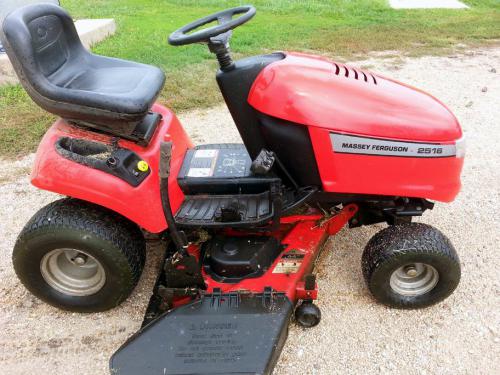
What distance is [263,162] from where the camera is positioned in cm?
208

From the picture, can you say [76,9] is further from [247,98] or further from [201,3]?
[247,98]

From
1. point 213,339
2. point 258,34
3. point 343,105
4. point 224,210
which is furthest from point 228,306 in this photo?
point 258,34

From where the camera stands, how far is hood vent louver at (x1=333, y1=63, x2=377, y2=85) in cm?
217

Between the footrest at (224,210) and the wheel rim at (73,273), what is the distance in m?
0.50

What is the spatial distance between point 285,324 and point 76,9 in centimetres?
876

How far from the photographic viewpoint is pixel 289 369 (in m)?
2.09

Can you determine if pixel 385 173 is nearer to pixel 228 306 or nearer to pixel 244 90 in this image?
pixel 244 90

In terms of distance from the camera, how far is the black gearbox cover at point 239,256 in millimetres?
2211

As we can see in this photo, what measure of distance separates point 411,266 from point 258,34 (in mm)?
5494

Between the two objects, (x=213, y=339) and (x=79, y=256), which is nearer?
(x=213, y=339)

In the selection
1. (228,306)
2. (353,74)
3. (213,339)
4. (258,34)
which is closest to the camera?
(213,339)

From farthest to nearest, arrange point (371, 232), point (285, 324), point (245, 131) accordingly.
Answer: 1. point (371, 232)
2. point (245, 131)
3. point (285, 324)

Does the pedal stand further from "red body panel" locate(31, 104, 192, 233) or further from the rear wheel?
the rear wheel

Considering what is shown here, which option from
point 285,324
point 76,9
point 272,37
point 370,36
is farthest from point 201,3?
point 285,324
